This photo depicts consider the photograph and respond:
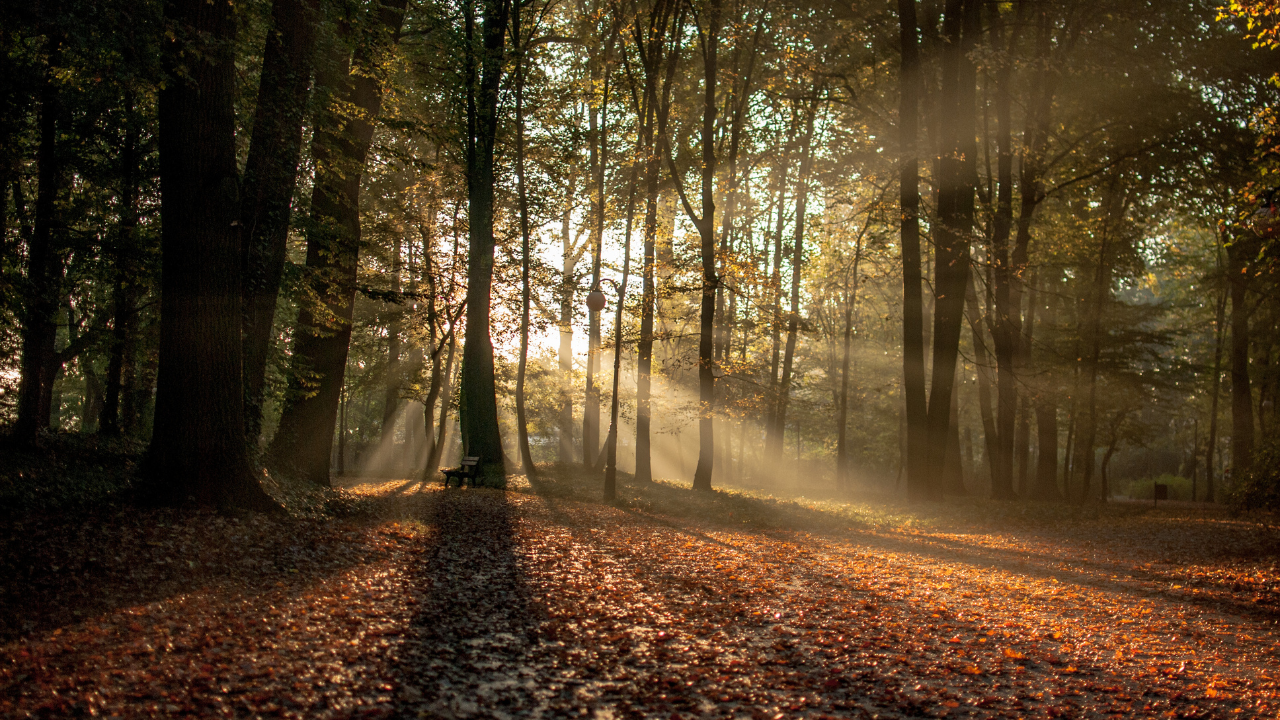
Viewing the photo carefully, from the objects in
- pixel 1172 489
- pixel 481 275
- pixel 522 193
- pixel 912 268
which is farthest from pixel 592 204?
pixel 1172 489

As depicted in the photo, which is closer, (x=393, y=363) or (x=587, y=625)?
(x=587, y=625)

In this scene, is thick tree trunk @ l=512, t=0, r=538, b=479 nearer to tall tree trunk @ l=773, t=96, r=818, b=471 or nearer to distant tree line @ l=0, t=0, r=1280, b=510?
distant tree line @ l=0, t=0, r=1280, b=510

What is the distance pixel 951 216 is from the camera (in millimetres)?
15828

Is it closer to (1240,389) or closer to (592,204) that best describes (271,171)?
(592,204)

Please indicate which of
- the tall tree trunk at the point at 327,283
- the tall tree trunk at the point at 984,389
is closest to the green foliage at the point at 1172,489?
the tall tree trunk at the point at 984,389

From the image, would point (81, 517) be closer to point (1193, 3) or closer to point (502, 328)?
point (502, 328)

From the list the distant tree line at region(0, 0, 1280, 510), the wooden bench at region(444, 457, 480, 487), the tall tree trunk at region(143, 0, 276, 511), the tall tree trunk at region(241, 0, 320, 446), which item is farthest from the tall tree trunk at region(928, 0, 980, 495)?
the tall tree trunk at region(143, 0, 276, 511)

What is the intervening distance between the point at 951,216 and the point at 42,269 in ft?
54.8

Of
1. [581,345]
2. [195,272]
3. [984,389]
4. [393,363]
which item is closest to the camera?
[195,272]

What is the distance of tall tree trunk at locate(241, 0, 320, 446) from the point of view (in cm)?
1009

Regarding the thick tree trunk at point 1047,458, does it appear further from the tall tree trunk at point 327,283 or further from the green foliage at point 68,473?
the green foliage at point 68,473

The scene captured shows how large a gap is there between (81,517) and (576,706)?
5783 mm

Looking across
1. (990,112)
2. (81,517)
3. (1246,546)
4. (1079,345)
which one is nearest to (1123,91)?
(990,112)

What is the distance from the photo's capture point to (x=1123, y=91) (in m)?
17.3
